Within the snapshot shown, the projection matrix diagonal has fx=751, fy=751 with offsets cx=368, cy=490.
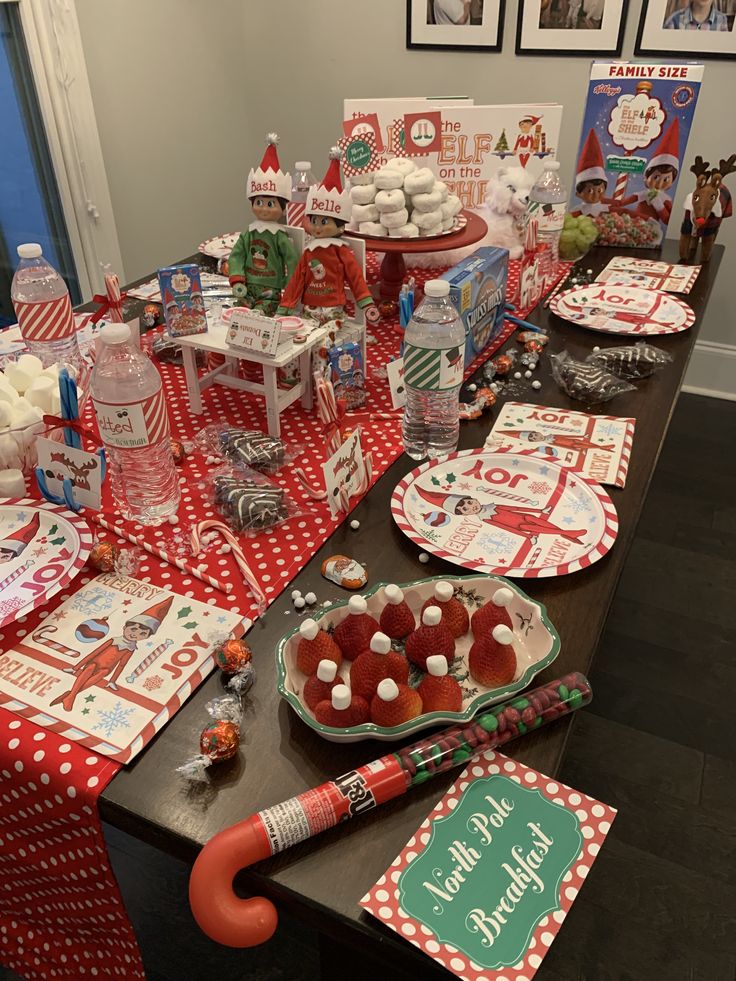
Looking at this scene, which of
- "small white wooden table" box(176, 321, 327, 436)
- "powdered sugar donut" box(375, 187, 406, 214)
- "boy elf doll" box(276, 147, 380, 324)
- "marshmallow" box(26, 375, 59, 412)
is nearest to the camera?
"marshmallow" box(26, 375, 59, 412)

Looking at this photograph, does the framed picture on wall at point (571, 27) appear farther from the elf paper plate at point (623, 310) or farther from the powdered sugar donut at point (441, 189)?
the powdered sugar donut at point (441, 189)

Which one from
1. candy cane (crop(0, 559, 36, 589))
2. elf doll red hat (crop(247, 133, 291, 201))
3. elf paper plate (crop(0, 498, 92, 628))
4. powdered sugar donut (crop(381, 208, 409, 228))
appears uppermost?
elf doll red hat (crop(247, 133, 291, 201))

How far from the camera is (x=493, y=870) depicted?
28.7 inches

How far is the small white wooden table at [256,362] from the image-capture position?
1.39 m

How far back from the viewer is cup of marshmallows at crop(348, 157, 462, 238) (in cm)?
180

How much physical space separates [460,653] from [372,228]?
4.11 ft

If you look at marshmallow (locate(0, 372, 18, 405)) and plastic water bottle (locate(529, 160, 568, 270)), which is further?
plastic water bottle (locate(529, 160, 568, 270))

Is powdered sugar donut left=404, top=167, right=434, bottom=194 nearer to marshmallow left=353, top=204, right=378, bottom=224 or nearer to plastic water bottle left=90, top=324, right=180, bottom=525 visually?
marshmallow left=353, top=204, right=378, bottom=224

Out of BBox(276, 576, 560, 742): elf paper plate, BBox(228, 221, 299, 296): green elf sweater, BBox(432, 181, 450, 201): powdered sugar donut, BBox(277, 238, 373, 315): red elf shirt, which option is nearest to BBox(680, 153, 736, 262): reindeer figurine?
BBox(432, 181, 450, 201): powdered sugar donut

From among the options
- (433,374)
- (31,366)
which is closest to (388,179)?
(433,374)

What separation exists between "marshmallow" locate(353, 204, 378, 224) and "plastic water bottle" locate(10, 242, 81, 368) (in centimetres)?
73

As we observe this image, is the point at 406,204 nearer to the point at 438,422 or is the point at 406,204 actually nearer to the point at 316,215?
the point at 316,215

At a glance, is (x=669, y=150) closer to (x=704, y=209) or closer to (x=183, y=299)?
(x=704, y=209)

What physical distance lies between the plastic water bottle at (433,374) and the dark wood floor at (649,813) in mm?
836
